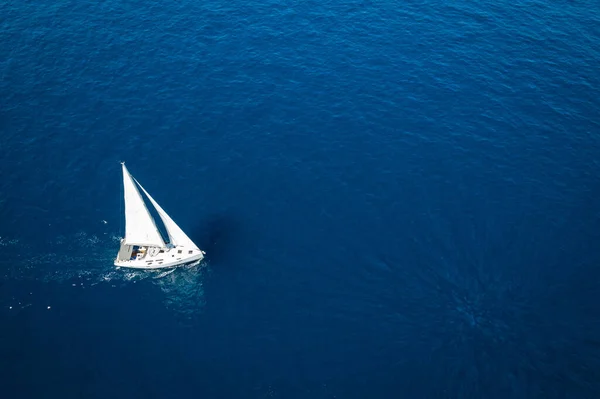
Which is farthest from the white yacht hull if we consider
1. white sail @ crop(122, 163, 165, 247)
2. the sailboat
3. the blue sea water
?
the blue sea water

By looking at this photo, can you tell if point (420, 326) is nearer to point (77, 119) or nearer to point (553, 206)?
point (553, 206)

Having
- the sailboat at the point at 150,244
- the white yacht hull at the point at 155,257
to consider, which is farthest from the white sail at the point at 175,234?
the white yacht hull at the point at 155,257

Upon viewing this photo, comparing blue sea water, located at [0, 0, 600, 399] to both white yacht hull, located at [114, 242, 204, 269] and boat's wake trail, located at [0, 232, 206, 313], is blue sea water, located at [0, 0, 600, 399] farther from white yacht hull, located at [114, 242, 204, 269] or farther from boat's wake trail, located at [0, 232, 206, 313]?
white yacht hull, located at [114, 242, 204, 269]

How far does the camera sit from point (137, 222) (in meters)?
105

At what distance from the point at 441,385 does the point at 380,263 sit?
25424mm

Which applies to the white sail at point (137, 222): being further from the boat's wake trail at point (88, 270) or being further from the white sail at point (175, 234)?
the boat's wake trail at point (88, 270)

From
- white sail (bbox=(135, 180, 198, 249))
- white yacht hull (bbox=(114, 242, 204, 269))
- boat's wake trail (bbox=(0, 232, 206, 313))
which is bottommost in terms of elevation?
boat's wake trail (bbox=(0, 232, 206, 313))

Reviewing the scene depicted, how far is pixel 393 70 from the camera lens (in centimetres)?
14700

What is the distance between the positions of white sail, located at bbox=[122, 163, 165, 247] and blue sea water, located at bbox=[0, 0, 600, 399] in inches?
249

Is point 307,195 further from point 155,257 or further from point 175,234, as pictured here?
point 155,257

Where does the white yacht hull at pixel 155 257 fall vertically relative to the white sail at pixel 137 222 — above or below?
below

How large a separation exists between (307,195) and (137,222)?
35681mm

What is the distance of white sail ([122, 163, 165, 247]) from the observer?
3994 inches

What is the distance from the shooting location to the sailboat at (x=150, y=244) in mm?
104188
